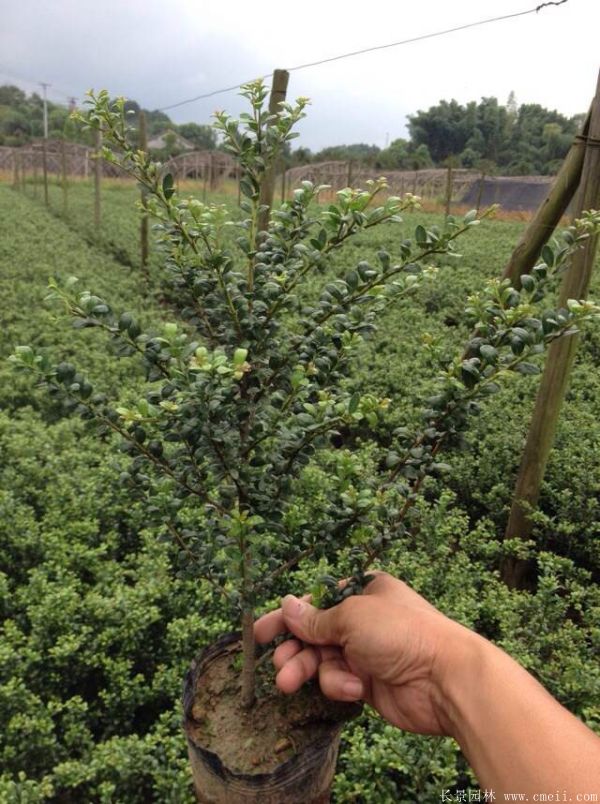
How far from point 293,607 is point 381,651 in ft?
1.06

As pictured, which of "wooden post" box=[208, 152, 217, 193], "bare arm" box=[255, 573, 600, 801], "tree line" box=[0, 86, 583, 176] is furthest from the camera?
"tree line" box=[0, 86, 583, 176]

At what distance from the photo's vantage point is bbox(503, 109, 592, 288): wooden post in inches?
115

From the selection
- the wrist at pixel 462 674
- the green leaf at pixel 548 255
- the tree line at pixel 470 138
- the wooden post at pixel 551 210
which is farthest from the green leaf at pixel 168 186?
the tree line at pixel 470 138

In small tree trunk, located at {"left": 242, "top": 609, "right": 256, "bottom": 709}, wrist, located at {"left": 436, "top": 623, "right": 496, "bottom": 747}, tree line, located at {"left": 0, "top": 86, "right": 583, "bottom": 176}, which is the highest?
tree line, located at {"left": 0, "top": 86, "right": 583, "bottom": 176}

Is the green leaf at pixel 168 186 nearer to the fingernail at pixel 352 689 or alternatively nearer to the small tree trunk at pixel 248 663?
the small tree trunk at pixel 248 663

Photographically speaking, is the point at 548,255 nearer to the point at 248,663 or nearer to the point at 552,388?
the point at 248,663

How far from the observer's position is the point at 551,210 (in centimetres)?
309

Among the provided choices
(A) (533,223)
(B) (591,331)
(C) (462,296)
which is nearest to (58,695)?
(A) (533,223)

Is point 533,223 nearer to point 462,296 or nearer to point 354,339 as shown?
point 354,339

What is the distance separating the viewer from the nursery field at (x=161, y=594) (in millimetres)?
2408

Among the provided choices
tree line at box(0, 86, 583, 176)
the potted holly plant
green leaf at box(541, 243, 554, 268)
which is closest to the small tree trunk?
the potted holly plant

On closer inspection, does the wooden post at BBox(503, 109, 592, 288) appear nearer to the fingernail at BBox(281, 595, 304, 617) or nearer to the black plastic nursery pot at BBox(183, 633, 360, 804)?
the fingernail at BBox(281, 595, 304, 617)

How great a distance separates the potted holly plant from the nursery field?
0.46ft

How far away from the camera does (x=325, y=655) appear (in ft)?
5.70
